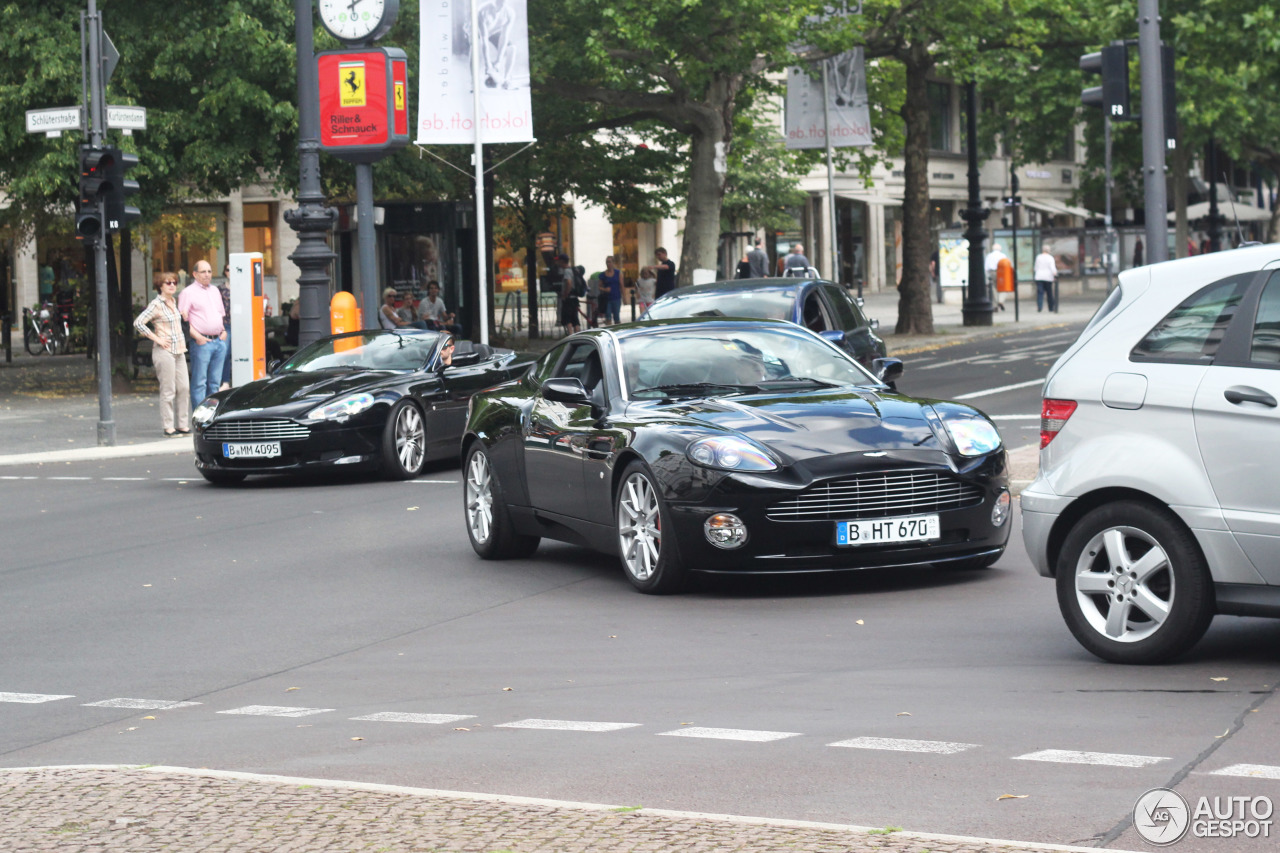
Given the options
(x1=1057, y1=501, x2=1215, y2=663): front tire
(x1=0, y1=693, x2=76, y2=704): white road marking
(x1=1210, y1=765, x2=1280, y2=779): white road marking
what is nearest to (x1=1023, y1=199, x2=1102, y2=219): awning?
(x1=1057, y1=501, x2=1215, y2=663): front tire

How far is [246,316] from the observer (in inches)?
932

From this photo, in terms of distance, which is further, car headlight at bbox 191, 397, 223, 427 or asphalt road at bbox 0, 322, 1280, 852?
car headlight at bbox 191, 397, 223, 427

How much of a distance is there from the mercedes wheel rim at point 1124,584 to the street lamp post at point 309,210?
1686 cm

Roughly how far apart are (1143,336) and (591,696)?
2560 millimetres

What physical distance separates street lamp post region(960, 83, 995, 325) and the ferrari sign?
1999cm

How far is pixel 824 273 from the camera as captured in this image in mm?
76562

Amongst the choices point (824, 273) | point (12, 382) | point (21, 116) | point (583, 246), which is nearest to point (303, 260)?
point (21, 116)

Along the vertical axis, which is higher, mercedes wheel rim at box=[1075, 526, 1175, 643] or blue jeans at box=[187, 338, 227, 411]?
blue jeans at box=[187, 338, 227, 411]

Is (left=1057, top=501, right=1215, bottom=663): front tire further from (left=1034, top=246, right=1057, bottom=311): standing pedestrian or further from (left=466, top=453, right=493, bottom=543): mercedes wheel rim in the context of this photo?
(left=1034, top=246, right=1057, bottom=311): standing pedestrian

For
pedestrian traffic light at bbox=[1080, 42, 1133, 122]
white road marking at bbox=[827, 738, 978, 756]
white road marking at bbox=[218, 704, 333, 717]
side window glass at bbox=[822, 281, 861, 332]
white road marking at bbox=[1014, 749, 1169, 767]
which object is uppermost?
pedestrian traffic light at bbox=[1080, 42, 1133, 122]

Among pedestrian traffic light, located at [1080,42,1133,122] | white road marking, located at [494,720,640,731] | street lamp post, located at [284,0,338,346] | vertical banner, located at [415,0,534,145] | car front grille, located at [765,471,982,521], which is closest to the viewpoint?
white road marking, located at [494,720,640,731]

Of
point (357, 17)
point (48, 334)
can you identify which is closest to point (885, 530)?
point (357, 17)

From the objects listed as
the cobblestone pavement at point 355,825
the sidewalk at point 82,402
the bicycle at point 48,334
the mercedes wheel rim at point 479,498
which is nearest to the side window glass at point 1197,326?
the cobblestone pavement at point 355,825

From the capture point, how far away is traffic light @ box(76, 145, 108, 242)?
68.1 feet
